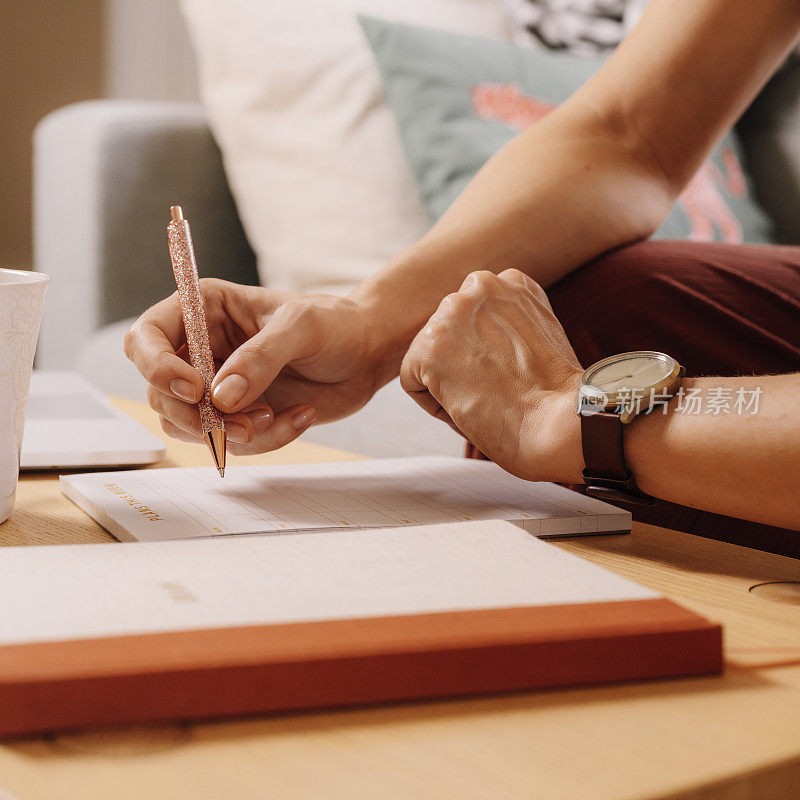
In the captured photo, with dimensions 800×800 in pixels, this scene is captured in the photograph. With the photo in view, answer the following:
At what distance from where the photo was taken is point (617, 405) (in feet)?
1.82

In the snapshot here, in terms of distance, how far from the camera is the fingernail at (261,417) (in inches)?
27.9

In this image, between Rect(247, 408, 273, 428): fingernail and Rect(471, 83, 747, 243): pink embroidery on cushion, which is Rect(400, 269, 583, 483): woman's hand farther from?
Rect(471, 83, 747, 243): pink embroidery on cushion

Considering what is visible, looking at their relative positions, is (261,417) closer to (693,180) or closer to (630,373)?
(630,373)

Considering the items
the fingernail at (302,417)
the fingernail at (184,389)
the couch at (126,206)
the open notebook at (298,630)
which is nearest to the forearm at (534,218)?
the fingernail at (302,417)

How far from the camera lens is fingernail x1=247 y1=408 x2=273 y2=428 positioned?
2.32 ft

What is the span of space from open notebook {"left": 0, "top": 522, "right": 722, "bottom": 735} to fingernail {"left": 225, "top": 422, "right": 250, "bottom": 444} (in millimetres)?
253

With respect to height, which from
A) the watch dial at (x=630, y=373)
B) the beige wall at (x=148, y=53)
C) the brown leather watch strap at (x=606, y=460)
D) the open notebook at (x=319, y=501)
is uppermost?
the beige wall at (x=148, y=53)

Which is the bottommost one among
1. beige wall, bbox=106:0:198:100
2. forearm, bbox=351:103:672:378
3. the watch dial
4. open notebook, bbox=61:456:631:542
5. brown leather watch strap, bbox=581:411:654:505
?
open notebook, bbox=61:456:631:542

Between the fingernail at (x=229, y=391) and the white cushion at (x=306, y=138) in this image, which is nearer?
the fingernail at (x=229, y=391)

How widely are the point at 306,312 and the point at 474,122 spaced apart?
0.86 meters

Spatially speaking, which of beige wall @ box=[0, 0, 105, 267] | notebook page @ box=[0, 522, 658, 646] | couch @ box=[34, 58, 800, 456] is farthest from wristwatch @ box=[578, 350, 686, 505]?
beige wall @ box=[0, 0, 105, 267]

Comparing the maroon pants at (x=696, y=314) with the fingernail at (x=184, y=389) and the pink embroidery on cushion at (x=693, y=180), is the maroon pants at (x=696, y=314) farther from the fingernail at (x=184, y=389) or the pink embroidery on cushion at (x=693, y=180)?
the pink embroidery on cushion at (x=693, y=180)

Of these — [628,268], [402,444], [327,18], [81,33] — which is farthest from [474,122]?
[81,33]

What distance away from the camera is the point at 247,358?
65 centimetres
